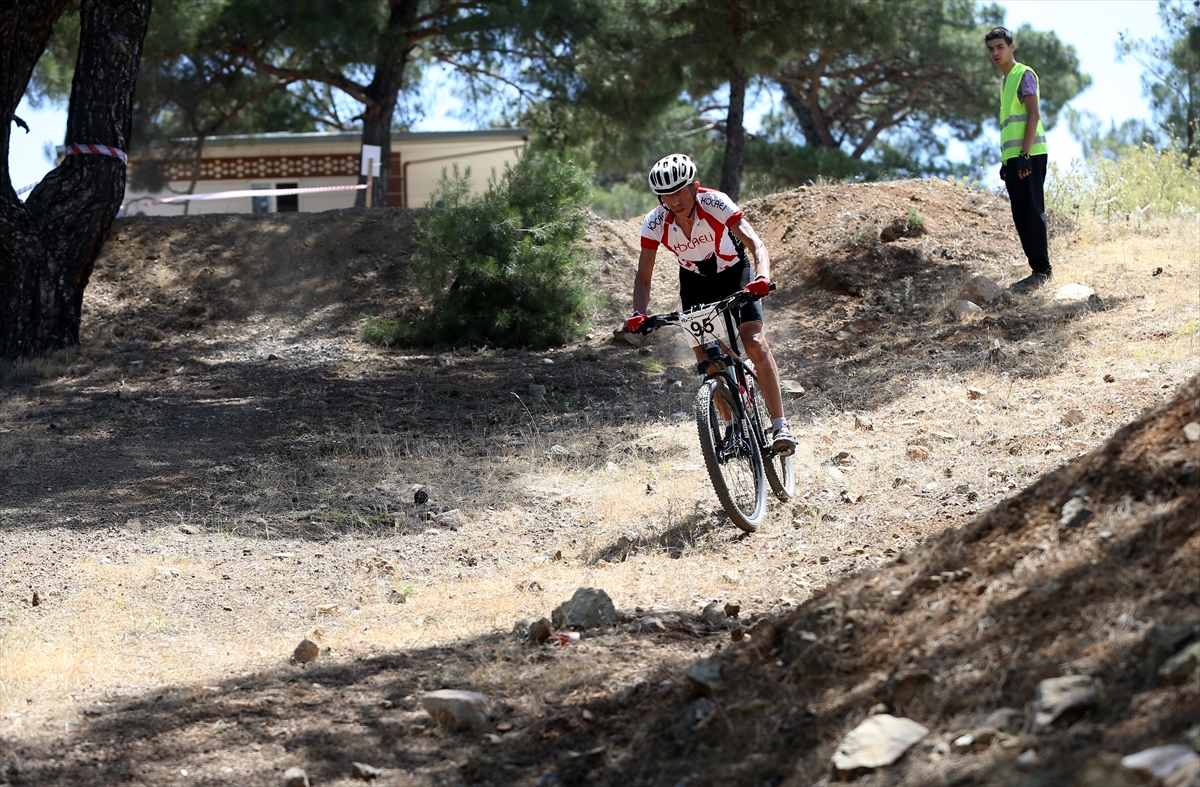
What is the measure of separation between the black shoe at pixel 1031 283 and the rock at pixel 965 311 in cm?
44

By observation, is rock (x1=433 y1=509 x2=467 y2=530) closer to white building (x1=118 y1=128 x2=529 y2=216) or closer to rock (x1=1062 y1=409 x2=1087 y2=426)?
rock (x1=1062 y1=409 x2=1087 y2=426)

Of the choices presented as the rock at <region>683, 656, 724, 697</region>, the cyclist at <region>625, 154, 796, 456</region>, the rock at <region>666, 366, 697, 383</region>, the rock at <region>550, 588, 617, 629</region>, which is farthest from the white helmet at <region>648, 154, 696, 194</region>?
the rock at <region>666, 366, 697, 383</region>

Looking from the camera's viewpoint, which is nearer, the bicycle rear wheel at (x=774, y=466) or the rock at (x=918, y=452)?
the bicycle rear wheel at (x=774, y=466)

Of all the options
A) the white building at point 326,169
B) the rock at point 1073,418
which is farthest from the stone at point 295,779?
the white building at point 326,169

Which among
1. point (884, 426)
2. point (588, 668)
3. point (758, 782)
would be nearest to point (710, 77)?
point (884, 426)

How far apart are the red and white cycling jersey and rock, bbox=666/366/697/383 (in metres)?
4.07

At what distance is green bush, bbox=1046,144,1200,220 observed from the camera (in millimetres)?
12773

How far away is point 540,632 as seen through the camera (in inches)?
169

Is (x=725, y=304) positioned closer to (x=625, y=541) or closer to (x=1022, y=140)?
(x=625, y=541)

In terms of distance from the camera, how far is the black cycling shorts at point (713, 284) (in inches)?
238

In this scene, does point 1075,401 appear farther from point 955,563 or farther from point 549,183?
point 549,183

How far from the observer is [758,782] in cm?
285

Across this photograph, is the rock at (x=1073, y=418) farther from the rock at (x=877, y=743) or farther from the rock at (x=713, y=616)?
the rock at (x=877, y=743)

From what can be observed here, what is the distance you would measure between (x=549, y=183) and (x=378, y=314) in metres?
2.70
